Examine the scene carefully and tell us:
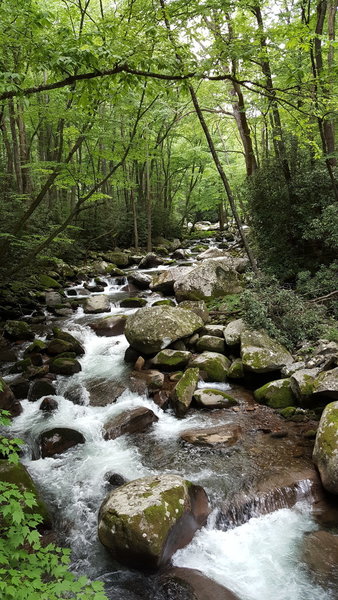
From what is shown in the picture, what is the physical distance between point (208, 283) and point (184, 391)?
5.58 meters

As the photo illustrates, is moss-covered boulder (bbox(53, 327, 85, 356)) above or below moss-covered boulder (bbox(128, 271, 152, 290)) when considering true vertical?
below

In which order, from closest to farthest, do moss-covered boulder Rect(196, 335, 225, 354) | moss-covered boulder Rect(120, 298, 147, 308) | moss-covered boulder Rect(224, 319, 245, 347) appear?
moss-covered boulder Rect(224, 319, 245, 347)
moss-covered boulder Rect(196, 335, 225, 354)
moss-covered boulder Rect(120, 298, 147, 308)

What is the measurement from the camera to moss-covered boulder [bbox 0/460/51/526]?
180 inches

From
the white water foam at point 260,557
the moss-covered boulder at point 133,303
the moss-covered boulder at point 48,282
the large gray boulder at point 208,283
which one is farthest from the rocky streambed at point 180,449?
the moss-covered boulder at point 48,282

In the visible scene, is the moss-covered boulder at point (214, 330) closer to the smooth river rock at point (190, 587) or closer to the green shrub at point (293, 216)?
the green shrub at point (293, 216)

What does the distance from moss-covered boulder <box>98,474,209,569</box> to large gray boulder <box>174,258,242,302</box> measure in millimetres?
7804

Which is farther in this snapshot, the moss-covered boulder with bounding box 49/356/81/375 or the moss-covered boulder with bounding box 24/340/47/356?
the moss-covered boulder with bounding box 24/340/47/356

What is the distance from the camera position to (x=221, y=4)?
5.45m

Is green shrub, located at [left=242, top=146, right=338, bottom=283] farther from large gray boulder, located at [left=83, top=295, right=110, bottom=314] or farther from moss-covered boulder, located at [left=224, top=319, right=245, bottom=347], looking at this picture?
large gray boulder, located at [left=83, top=295, right=110, bottom=314]

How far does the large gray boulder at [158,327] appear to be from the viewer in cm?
867

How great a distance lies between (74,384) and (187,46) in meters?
6.81

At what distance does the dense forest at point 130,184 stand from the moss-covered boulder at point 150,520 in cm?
37

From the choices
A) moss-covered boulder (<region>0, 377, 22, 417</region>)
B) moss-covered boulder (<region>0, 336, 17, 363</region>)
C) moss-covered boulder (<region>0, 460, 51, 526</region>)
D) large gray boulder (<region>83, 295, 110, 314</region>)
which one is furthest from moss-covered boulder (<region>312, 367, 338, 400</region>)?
A: large gray boulder (<region>83, 295, 110, 314</region>)

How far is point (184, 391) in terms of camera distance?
7.11 m
